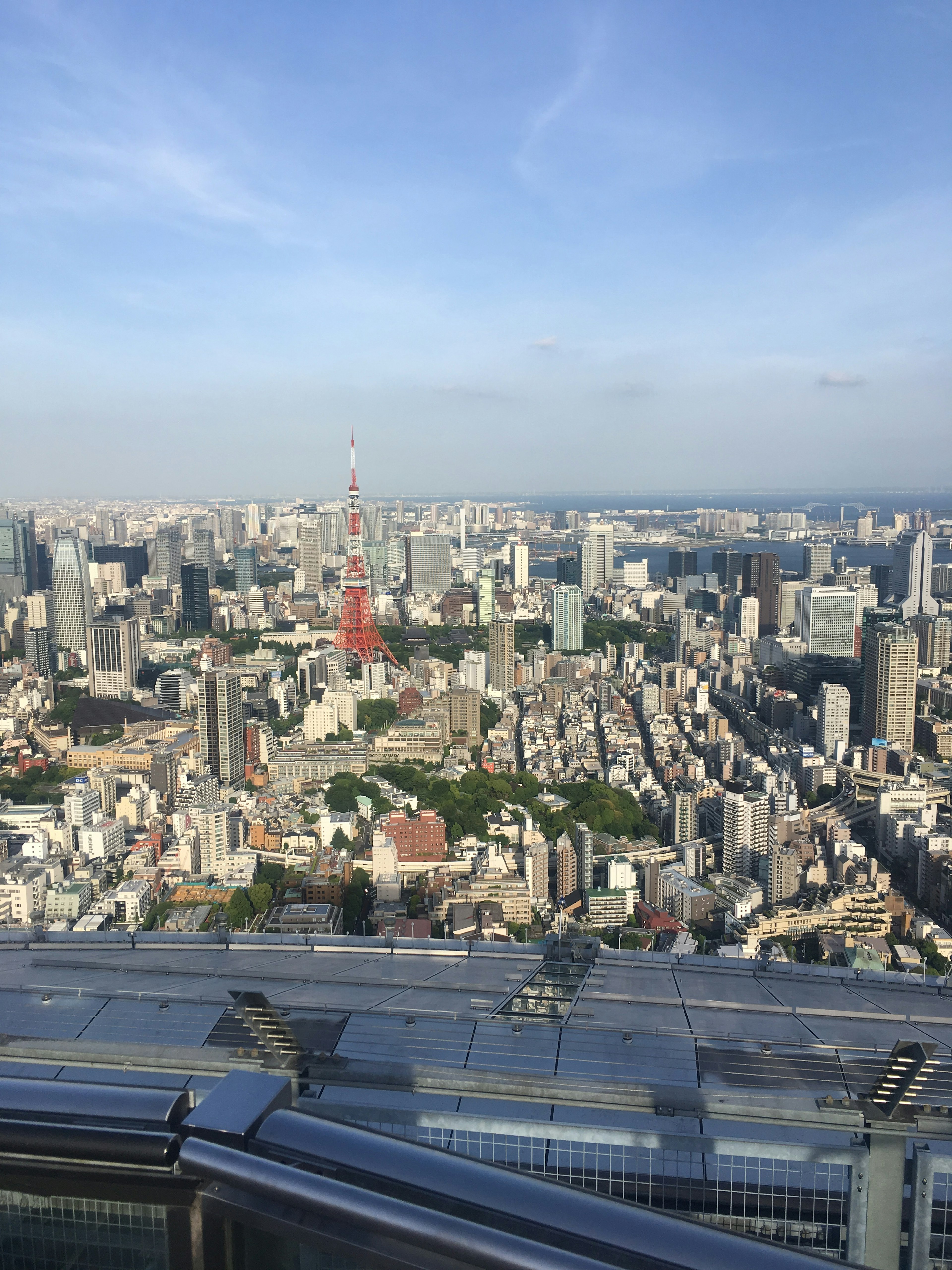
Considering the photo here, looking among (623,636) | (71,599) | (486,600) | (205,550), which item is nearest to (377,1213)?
(71,599)

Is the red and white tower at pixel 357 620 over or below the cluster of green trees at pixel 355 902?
over

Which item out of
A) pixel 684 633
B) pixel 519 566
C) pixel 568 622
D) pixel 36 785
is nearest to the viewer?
pixel 36 785

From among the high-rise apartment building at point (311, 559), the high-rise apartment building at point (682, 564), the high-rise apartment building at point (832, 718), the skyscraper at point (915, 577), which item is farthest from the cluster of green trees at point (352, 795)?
the high-rise apartment building at point (682, 564)

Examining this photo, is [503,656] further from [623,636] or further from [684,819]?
[684,819]

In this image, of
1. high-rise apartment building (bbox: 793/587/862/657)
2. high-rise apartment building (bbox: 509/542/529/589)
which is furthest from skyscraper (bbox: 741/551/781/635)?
high-rise apartment building (bbox: 509/542/529/589)

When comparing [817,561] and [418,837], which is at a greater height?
[817,561]

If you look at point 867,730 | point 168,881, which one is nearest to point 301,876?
point 168,881

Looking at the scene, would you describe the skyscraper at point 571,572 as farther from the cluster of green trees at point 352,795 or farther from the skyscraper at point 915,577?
the cluster of green trees at point 352,795

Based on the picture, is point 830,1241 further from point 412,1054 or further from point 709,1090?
point 412,1054
